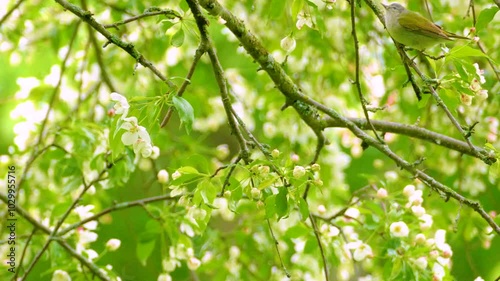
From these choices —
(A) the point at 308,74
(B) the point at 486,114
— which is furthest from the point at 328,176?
(B) the point at 486,114

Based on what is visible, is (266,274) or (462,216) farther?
(266,274)

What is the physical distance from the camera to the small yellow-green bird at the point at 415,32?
1934 millimetres

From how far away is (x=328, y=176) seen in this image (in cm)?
339

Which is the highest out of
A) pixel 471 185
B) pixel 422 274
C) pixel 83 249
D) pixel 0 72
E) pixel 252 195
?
pixel 0 72

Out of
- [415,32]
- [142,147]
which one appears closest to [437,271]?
[415,32]

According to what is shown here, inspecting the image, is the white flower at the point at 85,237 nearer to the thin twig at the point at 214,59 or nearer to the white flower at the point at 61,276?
the white flower at the point at 61,276

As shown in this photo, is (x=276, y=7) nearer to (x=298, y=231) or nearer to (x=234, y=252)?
(x=298, y=231)

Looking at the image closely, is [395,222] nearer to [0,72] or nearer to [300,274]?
[300,274]

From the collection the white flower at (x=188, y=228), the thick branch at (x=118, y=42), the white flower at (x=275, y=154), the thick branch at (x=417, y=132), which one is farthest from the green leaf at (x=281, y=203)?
the white flower at (x=188, y=228)

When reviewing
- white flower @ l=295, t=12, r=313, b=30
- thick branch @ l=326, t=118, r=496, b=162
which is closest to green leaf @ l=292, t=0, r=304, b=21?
white flower @ l=295, t=12, r=313, b=30

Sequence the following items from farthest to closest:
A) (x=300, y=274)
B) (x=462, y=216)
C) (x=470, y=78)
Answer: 1. (x=300, y=274)
2. (x=462, y=216)
3. (x=470, y=78)

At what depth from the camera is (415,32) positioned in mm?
1937

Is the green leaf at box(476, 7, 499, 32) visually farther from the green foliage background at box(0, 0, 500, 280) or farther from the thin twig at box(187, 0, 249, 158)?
the thin twig at box(187, 0, 249, 158)

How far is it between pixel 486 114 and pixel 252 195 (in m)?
1.74
